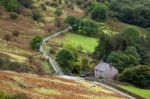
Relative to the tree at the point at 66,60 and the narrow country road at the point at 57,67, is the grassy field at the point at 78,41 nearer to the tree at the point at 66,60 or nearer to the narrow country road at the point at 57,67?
the narrow country road at the point at 57,67

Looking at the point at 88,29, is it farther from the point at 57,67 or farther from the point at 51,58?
the point at 57,67

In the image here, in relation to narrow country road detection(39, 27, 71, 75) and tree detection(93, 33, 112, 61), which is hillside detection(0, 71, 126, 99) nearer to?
narrow country road detection(39, 27, 71, 75)

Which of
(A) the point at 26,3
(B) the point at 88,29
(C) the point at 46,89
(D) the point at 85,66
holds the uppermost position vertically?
(C) the point at 46,89

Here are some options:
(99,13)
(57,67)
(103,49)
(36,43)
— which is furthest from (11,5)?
(57,67)

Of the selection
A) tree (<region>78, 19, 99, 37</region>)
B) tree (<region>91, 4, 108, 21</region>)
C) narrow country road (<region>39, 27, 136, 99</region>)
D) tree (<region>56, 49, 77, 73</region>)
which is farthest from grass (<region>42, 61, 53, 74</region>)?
tree (<region>91, 4, 108, 21</region>)

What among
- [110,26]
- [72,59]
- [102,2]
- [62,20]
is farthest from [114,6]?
[72,59]
